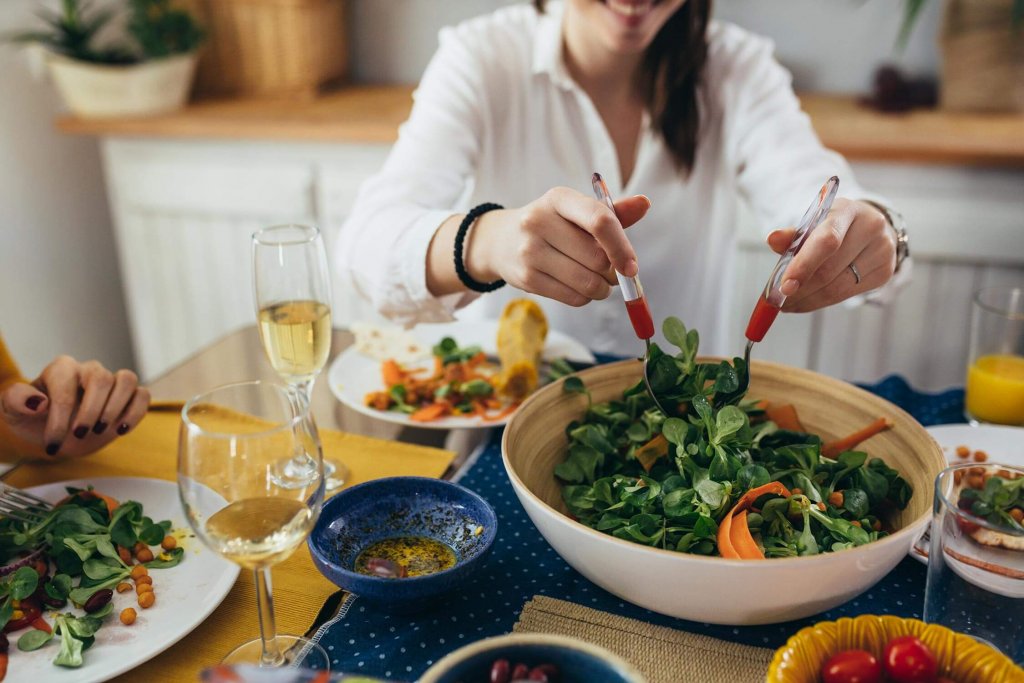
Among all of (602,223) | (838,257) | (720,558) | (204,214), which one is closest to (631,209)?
(602,223)

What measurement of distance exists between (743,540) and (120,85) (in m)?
2.27

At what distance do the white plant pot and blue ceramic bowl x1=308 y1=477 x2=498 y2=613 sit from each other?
196 centimetres

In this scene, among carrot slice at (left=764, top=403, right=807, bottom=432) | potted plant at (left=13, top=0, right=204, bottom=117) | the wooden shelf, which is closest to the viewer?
carrot slice at (left=764, top=403, right=807, bottom=432)

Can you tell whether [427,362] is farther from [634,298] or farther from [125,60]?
[125,60]

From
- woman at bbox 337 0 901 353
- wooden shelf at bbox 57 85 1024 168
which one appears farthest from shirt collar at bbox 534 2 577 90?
wooden shelf at bbox 57 85 1024 168

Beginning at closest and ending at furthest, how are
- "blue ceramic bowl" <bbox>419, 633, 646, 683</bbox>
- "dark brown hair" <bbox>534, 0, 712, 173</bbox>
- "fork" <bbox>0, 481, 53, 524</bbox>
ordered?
"blue ceramic bowl" <bbox>419, 633, 646, 683</bbox> → "fork" <bbox>0, 481, 53, 524</bbox> → "dark brown hair" <bbox>534, 0, 712, 173</bbox>

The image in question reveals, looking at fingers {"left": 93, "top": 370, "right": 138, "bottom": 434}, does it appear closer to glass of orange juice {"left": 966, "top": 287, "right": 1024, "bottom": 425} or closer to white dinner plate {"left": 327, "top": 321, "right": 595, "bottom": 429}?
white dinner plate {"left": 327, "top": 321, "right": 595, "bottom": 429}

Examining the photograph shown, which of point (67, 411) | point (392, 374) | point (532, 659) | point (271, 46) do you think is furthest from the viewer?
point (271, 46)

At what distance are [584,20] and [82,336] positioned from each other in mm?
1989

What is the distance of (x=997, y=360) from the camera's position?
4.09 ft

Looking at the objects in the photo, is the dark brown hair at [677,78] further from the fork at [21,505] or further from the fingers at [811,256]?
the fork at [21,505]

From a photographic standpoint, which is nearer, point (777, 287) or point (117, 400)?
point (777, 287)

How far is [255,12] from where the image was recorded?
98.4 inches

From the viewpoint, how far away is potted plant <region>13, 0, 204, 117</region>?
238 centimetres
